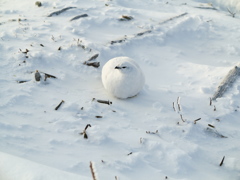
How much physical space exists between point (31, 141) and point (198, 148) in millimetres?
2072

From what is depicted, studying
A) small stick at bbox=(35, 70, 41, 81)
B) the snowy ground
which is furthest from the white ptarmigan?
small stick at bbox=(35, 70, 41, 81)

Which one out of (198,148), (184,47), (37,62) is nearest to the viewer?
(198,148)

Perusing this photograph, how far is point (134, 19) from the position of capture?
6105 mm

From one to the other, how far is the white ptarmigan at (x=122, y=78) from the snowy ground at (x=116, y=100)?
7.0 inches

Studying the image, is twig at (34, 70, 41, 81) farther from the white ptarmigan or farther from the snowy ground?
the white ptarmigan

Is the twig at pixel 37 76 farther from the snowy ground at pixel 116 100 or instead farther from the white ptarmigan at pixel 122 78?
the white ptarmigan at pixel 122 78

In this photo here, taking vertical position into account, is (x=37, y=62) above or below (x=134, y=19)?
below

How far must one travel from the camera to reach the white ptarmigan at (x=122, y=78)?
11.2 feet

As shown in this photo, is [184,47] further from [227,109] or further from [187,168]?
[187,168]

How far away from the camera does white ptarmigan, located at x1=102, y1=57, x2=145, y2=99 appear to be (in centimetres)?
341

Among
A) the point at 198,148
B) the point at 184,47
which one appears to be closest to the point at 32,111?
the point at 198,148

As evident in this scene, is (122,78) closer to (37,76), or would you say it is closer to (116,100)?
(116,100)

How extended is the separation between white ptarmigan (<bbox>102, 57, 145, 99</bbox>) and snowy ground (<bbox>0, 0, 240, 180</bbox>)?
18 centimetres

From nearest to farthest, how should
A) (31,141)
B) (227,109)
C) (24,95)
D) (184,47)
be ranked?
(31,141)
(24,95)
(227,109)
(184,47)
